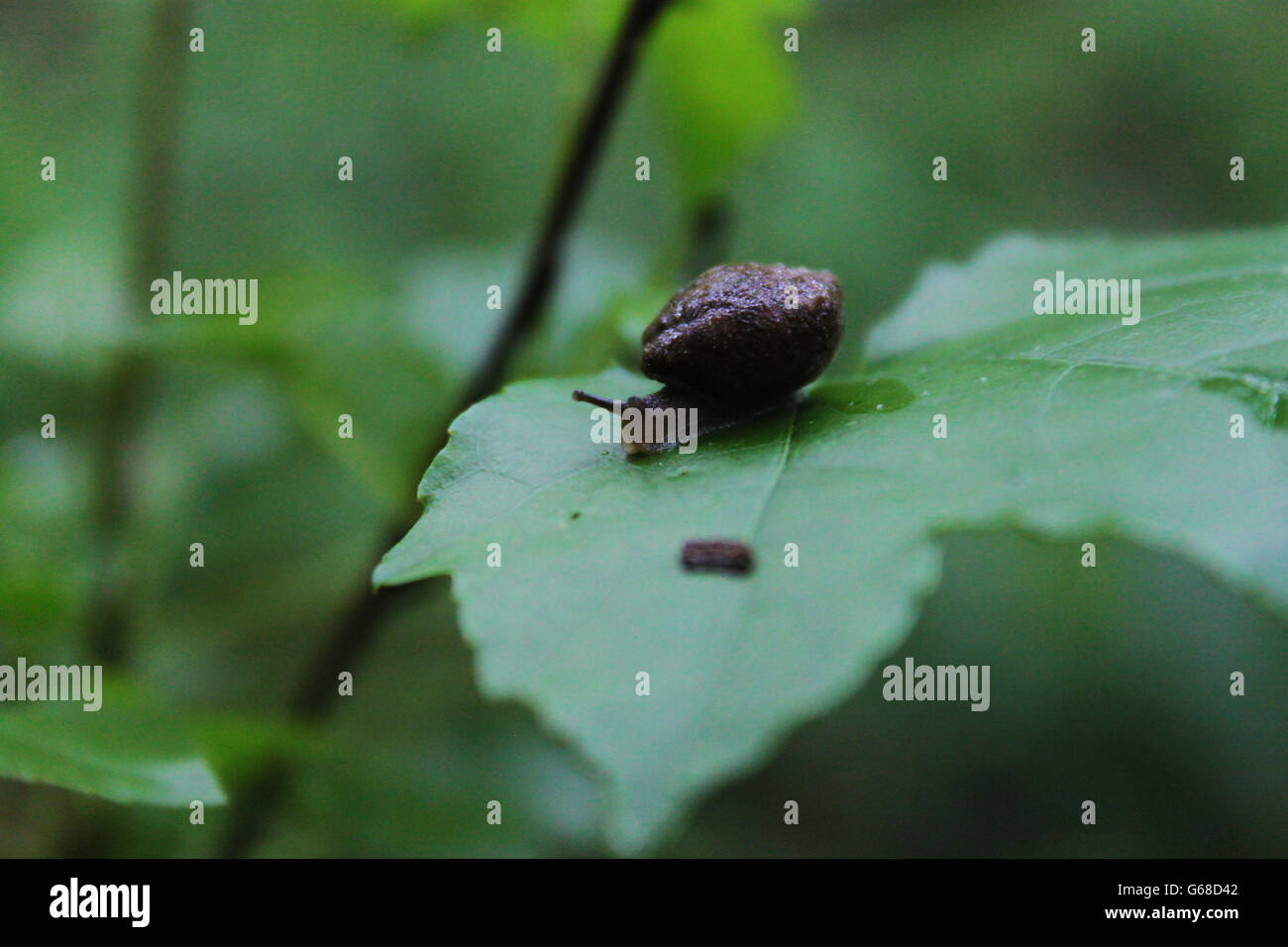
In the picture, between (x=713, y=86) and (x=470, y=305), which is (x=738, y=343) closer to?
(x=713, y=86)

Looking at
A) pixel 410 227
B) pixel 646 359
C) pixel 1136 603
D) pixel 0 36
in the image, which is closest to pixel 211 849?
pixel 646 359

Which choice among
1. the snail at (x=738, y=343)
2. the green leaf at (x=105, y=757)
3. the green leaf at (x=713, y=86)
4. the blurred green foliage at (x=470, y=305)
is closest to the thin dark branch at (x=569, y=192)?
the blurred green foliage at (x=470, y=305)

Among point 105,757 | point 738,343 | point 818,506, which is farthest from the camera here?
point 738,343

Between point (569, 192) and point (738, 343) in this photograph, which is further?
point (569, 192)

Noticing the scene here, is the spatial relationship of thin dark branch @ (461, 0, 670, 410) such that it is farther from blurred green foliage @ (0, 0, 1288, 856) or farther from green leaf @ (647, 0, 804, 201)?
green leaf @ (647, 0, 804, 201)

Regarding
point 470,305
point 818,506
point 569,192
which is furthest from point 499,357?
point 818,506

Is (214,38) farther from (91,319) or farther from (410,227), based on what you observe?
(91,319)
